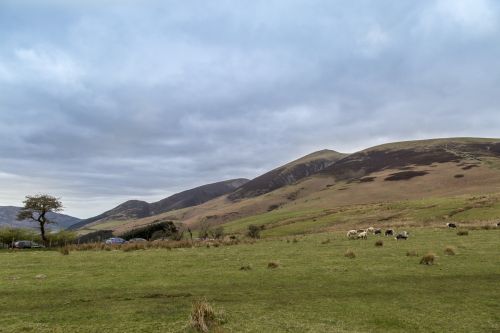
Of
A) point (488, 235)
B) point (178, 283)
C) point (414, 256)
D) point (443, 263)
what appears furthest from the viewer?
point (488, 235)

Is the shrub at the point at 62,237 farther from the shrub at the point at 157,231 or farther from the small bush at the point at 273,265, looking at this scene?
the small bush at the point at 273,265

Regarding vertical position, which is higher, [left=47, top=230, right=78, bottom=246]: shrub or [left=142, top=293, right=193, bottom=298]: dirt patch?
[left=47, top=230, right=78, bottom=246]: shrub

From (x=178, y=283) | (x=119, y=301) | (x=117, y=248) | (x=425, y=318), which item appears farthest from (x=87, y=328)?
(x=117, y=248)

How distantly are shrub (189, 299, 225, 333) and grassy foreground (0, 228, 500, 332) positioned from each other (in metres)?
0.32

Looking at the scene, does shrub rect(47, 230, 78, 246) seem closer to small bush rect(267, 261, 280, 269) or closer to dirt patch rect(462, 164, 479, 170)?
small bush rect(267, 261, 280, 269)

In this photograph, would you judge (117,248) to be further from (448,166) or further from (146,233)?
(448,166)

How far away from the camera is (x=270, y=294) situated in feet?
57.6

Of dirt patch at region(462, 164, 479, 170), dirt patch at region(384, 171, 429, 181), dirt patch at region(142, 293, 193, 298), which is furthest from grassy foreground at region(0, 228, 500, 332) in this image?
dirt patch at region(462, 164, 479, 170)

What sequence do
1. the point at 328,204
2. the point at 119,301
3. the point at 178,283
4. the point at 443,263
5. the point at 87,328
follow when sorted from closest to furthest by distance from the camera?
the point at 87,328 → the point at 119,301 → the point at 178,283 → the point at 443,263 → the point at 328,204

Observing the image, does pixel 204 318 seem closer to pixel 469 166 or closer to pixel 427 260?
pixel 427 260

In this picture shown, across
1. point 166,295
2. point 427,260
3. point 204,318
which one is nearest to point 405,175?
point 427,260

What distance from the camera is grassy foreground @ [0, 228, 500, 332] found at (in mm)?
13289

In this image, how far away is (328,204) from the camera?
5969 inches

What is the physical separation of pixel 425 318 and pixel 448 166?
184m
